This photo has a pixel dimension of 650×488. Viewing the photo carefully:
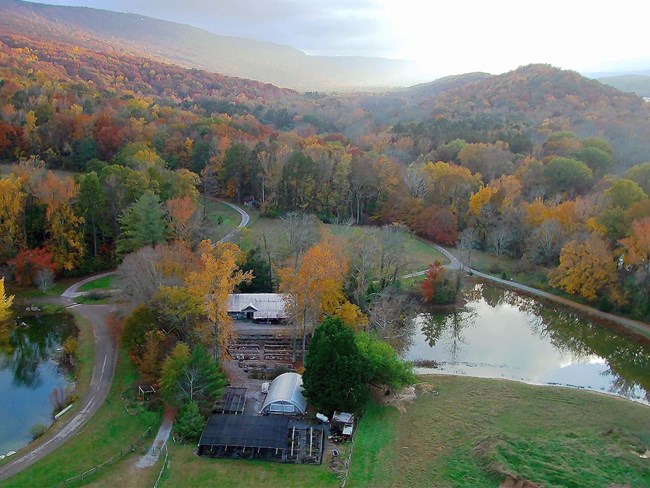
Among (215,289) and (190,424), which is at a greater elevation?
(215,289)

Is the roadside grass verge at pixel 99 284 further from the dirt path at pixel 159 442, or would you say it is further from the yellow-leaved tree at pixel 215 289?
the dirt path at pixel 159 442

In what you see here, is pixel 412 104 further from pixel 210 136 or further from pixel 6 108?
pixel 6 108

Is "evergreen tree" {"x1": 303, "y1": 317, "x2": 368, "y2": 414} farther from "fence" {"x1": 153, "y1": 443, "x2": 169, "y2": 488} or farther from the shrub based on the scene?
the shrub

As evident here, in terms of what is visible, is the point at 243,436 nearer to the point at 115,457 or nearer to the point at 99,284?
the point at 115,457

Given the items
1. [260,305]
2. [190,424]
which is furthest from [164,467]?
[260,305]

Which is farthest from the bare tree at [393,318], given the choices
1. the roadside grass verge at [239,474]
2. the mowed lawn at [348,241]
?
the roadside grass verge at [239,474]

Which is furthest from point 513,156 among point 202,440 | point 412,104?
point 412,104
